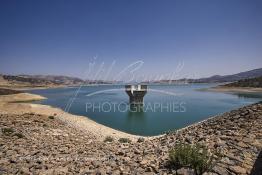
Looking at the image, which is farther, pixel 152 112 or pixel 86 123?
pixel 152 112

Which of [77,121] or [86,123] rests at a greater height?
[77,121]

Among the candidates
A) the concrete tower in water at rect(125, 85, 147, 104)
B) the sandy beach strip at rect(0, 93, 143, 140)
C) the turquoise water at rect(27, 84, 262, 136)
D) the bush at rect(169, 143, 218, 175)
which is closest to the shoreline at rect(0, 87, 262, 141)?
the sandy beach strip at rect(0, 93, 143, 140)

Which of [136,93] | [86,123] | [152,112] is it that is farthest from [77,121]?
[136,93]

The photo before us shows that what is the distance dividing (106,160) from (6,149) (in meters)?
4.44

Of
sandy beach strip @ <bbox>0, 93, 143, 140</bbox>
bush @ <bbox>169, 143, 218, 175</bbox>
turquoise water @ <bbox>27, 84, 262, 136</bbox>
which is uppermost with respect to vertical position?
bush @ <bbox>169, 143, 218, 175</bbox>

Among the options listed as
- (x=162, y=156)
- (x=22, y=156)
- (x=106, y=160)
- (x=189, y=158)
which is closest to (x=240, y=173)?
(x=189, y=158)

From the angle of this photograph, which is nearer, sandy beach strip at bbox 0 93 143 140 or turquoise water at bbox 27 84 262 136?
sandy beach strip at bbox 0 93 143 140

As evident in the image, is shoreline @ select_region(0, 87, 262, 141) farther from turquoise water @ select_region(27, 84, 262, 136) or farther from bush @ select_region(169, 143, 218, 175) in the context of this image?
bush @ select_region(169, 143, 218, 175)

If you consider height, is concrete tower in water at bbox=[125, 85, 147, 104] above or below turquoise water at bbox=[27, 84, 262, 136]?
above

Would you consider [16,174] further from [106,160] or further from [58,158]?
[106,160]

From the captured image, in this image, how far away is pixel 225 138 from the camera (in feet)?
26.8

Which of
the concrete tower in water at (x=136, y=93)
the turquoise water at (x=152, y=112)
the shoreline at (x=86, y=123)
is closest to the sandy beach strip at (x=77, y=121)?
the shoreline at (x=86, y=123)

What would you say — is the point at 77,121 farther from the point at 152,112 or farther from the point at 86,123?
the point at 152,112

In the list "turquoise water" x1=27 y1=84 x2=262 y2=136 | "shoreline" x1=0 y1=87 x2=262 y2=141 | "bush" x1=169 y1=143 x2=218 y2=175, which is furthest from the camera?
"turquoise water" x1=27 y1=84 x2=262 y2=136
